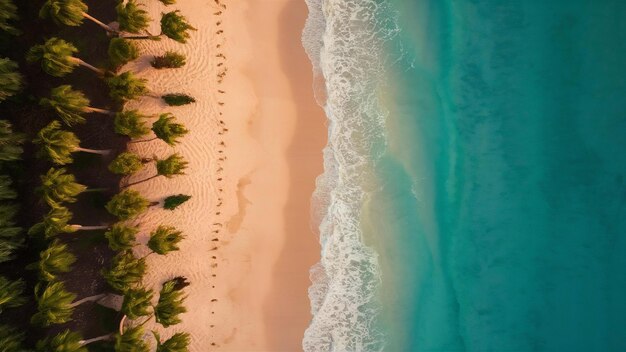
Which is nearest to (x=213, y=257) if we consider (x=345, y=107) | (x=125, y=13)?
(x=345, y=107)

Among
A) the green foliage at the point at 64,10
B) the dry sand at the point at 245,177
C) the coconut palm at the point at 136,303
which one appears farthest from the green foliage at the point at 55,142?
the coconut palm at the point at 136,303

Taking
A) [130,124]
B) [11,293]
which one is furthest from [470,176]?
[11,293]

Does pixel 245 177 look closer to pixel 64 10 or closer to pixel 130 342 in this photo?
pixel 130 342

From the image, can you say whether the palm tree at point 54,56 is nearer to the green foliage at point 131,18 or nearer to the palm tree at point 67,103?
the palm tree at point 67,103

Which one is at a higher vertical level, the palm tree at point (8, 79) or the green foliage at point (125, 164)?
the palm tree at point (8, 79)

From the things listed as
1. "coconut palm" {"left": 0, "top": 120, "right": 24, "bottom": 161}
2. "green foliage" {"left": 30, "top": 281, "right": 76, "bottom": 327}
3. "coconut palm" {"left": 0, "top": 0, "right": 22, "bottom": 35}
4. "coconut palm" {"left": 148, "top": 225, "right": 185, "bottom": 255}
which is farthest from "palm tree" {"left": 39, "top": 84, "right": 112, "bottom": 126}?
"green foliage" {"left": 30, "top": 281, "right": 76, "bottom": 327}

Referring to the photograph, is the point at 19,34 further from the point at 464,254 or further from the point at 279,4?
the point at 464,254
